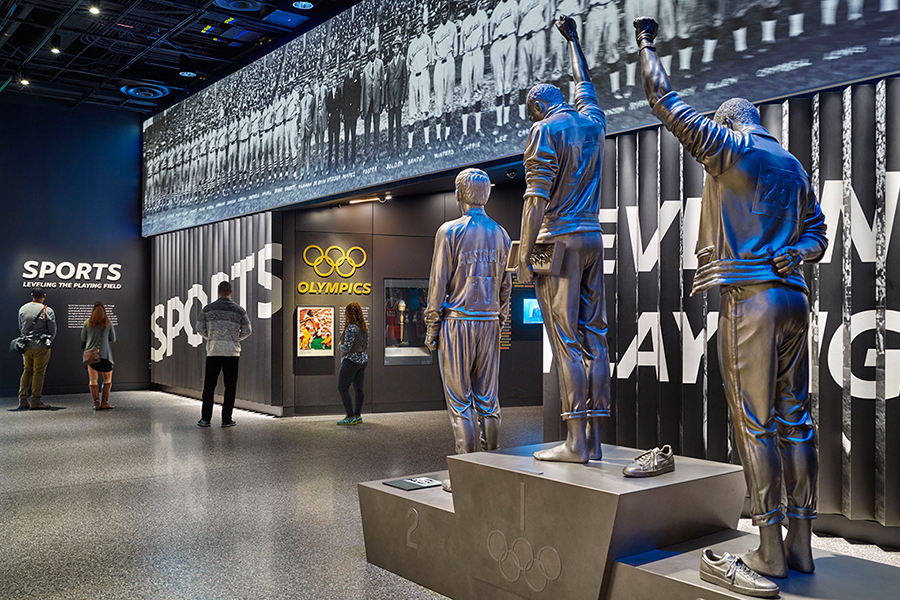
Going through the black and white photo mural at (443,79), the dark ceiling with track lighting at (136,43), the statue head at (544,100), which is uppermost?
the dark ceiling with track lighting at (136,43)

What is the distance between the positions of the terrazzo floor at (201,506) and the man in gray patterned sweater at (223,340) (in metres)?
0.40

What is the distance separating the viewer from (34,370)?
11.9 m

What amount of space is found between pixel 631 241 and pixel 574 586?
3.54 meters

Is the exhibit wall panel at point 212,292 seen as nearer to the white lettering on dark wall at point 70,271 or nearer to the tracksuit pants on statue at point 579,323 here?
the white lettering on dark wall at point 70,271

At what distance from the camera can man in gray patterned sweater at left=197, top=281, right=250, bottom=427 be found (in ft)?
32.2

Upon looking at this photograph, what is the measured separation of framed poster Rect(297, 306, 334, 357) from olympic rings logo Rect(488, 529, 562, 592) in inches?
308

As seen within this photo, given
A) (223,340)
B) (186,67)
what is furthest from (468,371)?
(186,67)

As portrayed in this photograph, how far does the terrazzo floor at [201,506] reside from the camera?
3986mm

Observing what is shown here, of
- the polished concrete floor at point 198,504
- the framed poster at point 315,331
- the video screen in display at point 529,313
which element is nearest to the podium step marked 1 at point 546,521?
the polished concrete floor at point 198,504

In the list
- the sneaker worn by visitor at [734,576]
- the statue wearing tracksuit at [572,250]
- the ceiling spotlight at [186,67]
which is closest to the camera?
the sneaker worn by visitor at [734,576]

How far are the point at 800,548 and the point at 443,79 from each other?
243 inches

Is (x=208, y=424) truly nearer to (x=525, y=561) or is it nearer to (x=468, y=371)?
(x=468, y=371)

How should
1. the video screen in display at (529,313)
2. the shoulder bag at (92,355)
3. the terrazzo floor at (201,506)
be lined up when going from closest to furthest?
the terrazzo floor at (201,506), the shoulder bag at (92,355), the video screen in display at (529,313)

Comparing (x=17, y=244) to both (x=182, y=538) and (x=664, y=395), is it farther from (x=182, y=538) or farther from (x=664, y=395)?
(x=664, y=395)
